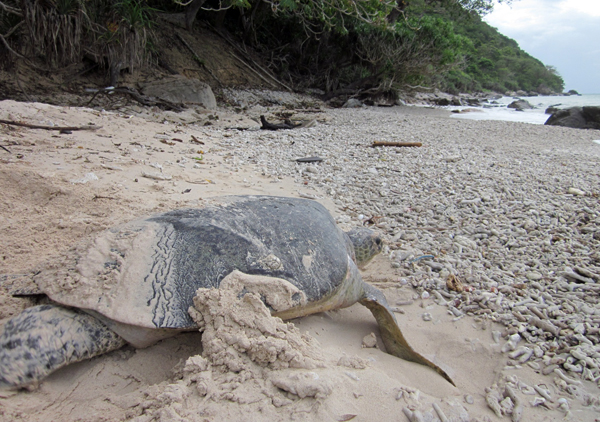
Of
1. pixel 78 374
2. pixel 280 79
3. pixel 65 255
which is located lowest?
pixel 78 374

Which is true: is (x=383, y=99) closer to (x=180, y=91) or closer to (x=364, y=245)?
(x=180, y=91)

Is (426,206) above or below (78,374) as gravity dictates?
above

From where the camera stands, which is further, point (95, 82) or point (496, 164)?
point (95, 82)

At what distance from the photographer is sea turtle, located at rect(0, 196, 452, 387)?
4.05ft

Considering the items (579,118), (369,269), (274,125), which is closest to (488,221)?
(369,269)

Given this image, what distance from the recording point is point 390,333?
1771mm

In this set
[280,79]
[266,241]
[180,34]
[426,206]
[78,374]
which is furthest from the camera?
[280,79]

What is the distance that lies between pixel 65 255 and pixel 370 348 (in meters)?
1.53

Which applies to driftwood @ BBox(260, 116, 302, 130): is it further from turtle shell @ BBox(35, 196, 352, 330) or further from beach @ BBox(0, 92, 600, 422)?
turtle shell @ BBox(35, 196, 352, 330)

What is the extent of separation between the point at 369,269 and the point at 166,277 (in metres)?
1.55

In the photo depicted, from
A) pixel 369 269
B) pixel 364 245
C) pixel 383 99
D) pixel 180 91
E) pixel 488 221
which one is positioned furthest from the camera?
pixel 383 99

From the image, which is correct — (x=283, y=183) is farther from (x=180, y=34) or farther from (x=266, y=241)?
(x=180, y=34)

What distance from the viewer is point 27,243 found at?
1.93 meters

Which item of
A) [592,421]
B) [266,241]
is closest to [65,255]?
[266,241]
